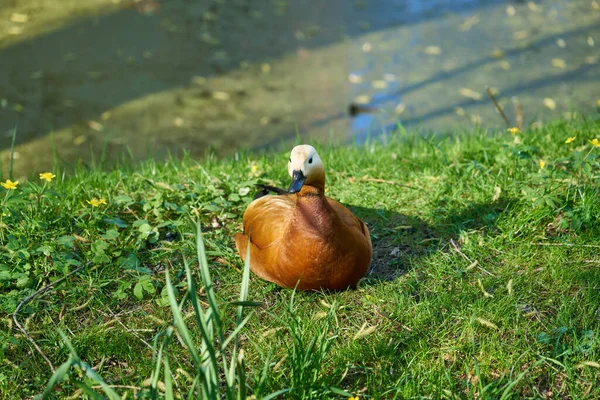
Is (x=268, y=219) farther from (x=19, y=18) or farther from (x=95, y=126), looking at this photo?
(x=19, y=18)

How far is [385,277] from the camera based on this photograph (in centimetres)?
344

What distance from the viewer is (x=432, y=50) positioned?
7.60 m

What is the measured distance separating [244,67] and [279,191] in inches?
152

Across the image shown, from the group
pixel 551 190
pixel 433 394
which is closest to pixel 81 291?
pixel 433 394

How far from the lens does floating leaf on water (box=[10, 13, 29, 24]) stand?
7733mm

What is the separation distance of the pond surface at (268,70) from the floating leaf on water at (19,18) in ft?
0.04

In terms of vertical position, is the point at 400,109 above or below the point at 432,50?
below

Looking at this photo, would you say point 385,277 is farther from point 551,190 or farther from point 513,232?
point 551,190

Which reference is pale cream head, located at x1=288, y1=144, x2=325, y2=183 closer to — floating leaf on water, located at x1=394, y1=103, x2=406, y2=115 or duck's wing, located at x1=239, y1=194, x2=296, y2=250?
duck's wing, located at x1=239, y1=194, x2=296, y2=250

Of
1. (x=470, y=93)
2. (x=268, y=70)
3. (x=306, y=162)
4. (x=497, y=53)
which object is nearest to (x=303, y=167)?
(x=306, y=162)

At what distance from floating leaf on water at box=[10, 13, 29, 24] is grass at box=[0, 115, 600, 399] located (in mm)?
4249

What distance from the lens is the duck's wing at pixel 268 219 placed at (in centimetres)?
323

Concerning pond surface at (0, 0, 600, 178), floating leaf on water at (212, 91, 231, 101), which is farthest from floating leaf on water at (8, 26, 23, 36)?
floating leaf on water at (212, 91, 231, 101)

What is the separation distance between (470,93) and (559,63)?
117 centimetres
